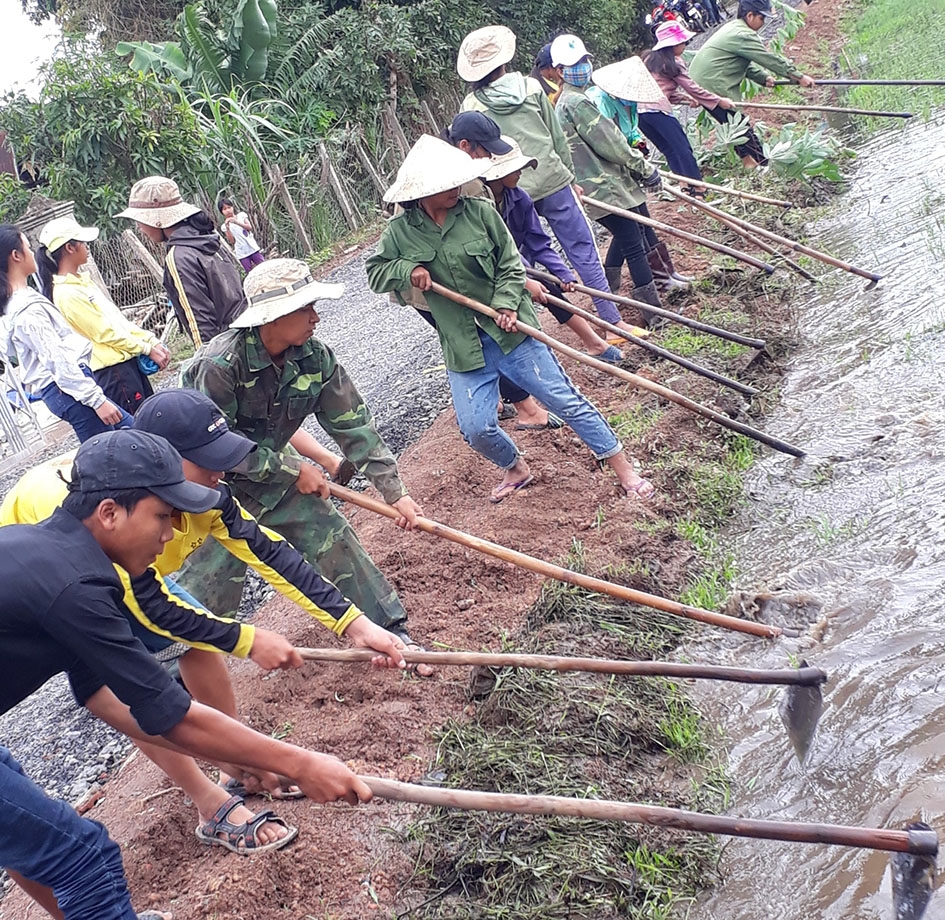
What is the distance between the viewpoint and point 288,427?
12.8 feet

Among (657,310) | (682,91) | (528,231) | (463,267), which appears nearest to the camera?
(463,267)

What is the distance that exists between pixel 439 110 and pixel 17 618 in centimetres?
1660

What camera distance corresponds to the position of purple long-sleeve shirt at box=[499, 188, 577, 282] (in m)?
5.74

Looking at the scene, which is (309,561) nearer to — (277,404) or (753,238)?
(277,404)

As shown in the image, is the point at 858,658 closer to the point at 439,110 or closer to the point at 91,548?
the point at 91,548

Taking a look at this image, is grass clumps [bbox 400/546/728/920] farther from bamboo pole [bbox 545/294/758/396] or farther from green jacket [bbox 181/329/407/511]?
bamboo pole [bbox 545/294/758/396]

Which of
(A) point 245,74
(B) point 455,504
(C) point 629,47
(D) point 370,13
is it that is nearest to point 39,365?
(B) point 455,504

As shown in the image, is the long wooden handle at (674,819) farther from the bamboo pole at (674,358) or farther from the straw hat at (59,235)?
the straw hat at (59,235)

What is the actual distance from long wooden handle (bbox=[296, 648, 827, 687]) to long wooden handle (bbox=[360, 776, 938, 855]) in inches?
25.1

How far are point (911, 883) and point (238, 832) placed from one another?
1968mm

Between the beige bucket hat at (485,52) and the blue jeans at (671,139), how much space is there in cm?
249

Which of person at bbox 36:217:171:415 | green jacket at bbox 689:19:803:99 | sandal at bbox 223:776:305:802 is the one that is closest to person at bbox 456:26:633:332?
person at bbox 36:217:171:415

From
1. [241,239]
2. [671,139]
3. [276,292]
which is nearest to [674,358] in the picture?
[276,292]

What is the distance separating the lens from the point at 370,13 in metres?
16.3
